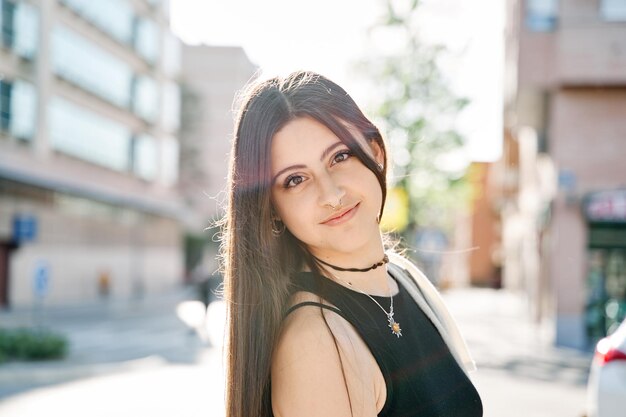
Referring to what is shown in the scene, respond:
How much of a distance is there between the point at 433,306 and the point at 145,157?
157ft

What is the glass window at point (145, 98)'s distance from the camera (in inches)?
1864

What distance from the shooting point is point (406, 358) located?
1.99 m

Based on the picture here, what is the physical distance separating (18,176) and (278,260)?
32006 mm

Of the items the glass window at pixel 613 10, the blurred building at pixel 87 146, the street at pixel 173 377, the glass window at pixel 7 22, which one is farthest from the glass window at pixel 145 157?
the glass window at pixel 613 10

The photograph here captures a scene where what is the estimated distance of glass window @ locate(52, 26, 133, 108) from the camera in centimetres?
3659

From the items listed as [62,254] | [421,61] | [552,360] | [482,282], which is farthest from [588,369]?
[482,282]

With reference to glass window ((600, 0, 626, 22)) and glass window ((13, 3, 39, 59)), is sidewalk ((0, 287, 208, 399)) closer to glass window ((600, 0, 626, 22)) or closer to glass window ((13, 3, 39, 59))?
glass window ((13, 3, 39, 59))

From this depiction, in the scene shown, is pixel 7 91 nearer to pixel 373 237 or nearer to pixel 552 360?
pixel 552 360

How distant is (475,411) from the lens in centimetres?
217

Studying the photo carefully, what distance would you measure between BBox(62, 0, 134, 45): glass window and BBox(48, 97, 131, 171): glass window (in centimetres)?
433

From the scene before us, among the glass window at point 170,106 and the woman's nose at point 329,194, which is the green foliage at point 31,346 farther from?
the glass window at point 170,106

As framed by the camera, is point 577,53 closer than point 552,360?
No

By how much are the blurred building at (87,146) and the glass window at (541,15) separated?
13039 millimetres

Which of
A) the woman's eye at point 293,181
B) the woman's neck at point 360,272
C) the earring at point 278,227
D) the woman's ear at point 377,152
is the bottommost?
the woman's neck at point 360,272
